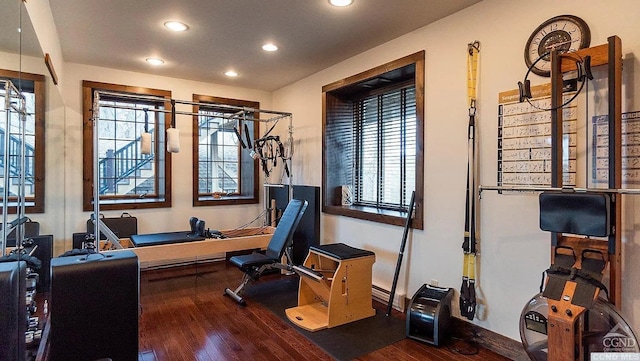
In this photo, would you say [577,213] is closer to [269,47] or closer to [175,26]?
[269,47]

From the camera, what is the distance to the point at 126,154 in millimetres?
4566

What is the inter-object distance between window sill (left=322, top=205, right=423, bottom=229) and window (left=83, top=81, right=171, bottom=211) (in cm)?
228

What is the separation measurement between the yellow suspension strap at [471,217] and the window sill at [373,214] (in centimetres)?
52

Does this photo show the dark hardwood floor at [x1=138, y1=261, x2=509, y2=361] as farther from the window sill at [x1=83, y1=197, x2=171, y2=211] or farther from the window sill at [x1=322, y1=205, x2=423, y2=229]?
the window sill at [x1=83, y1=197, x2=171, y2=211]

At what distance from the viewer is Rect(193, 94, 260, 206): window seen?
194 inches

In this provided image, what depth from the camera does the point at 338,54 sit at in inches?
148

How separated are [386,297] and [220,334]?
1.55m

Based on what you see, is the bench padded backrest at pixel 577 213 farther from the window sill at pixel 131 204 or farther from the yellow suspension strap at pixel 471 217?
the window sill at pixel 131 204

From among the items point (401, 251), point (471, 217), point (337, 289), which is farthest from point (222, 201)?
point (471, 217)

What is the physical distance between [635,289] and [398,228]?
172 cm

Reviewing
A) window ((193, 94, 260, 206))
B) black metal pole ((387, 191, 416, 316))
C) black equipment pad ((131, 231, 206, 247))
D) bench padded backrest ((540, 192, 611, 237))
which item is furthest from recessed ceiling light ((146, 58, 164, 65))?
bench padded backrest ((540, 192, 611, 237))

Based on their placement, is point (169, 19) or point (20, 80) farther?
point (169, 19)

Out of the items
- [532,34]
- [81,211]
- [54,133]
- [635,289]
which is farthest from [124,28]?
[635,289]

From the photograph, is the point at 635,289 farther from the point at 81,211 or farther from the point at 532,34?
the point at 81,211
